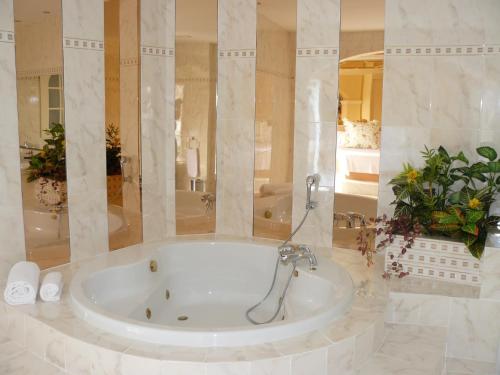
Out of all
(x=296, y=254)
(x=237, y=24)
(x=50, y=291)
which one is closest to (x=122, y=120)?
(x=237, y=24)

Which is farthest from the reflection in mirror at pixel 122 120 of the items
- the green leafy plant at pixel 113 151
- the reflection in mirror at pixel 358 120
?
the reflection in mirror at pixel 358 120

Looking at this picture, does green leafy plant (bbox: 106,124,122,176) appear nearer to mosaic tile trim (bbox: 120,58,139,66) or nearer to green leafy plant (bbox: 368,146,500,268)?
mosaic tile trim (bbox: 120,58,139,66)

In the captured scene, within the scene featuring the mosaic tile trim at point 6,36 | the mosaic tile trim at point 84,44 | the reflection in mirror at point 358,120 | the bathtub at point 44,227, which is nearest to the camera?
the mosaic tile trim at point 6,36

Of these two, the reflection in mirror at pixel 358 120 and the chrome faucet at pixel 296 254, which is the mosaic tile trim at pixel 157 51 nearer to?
the reflection in mirror at pixel 358 120

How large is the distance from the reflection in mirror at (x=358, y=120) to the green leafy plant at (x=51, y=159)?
1.80m

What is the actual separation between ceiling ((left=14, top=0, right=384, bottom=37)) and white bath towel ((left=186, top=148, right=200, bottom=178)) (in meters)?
0.82

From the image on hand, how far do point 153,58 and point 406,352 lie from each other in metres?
2.54

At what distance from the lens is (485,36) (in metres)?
3.11

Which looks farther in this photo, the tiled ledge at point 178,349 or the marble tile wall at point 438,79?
the marble tile wall at point 438,79

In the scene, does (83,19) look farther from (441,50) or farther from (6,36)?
(441,50)

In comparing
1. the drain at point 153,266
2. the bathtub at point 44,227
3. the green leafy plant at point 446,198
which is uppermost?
the green leafy plant at point 446,198

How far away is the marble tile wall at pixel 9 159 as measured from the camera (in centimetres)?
279

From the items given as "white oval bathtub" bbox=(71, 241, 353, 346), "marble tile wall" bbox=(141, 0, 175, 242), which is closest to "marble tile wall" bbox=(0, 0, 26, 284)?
"white oval bathtub" bbox=(71, 241, 353, 346)

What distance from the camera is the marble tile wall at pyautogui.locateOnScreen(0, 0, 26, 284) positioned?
2.79 metres
